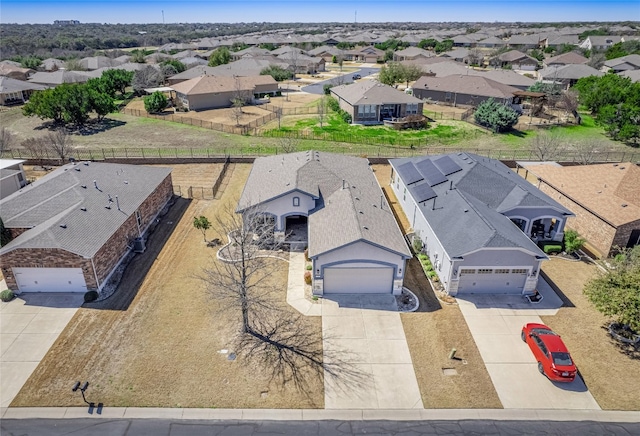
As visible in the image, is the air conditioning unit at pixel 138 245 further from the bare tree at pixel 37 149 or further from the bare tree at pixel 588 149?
the bare tree at pixel 588 149

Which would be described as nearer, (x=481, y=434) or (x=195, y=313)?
(x=481, y=434)

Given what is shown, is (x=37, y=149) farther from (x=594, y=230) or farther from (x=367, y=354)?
(x=594, y=230)

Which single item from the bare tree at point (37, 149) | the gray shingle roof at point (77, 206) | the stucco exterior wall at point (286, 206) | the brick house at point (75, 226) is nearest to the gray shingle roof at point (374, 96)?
the stucco exterior wall at point (286, 206)

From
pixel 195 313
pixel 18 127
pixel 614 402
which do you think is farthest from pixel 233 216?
pixel 18 127

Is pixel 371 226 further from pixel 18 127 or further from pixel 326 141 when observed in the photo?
pixel 18 127

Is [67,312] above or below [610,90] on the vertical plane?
below

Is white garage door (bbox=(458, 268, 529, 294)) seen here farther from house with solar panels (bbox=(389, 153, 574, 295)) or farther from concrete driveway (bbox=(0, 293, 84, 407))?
concrete driveway (bbox=(0, 293, 84, 407))

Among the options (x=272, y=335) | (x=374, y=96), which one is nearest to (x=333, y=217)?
(x=272, y=335)
